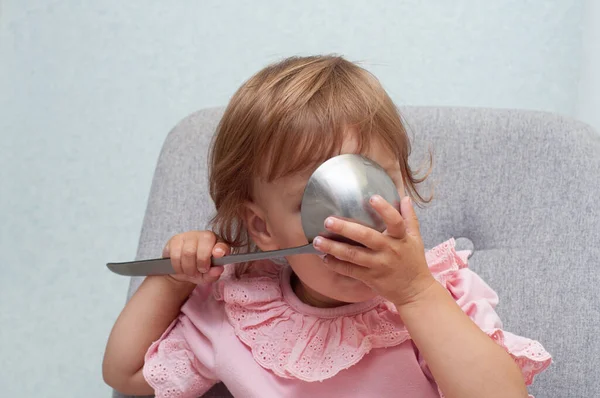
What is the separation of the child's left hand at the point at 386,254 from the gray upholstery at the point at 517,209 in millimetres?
278

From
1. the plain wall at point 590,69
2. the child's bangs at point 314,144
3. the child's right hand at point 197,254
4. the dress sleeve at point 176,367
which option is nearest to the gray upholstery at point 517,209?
the dress sleeve at point 176,367

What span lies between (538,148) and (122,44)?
3.37 feet

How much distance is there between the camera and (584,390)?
97 cm

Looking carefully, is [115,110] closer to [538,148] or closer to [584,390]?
[538,148]

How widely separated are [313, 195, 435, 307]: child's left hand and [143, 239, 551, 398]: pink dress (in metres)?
0.11

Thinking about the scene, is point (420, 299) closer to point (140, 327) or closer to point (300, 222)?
point (300, 222)

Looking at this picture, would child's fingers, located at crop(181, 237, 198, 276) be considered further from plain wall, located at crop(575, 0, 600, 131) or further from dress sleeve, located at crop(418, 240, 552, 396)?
plain wall, located at crop(575, 0, 600, 131)

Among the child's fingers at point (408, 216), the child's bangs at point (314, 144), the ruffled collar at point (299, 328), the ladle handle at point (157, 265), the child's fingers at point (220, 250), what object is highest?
the child's bangs at point (314, 144)

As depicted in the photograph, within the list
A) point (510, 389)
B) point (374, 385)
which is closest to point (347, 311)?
point (374, 385)

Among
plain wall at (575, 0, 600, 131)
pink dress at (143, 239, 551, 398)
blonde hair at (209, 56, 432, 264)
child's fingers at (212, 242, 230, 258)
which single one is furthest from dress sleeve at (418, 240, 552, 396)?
plain wall at (575, 0, 600, 131)

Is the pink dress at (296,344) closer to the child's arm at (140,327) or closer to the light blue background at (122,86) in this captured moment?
the child's arm at (140,327)

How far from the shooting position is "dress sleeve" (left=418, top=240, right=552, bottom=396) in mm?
858

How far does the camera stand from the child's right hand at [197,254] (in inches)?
35.9

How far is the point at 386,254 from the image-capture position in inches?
29.9
